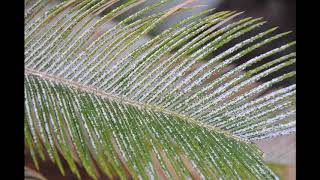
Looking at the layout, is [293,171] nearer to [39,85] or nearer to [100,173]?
[100,173]

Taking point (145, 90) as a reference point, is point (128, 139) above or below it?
below

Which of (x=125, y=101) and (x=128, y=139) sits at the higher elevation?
(x=125, y=101)
